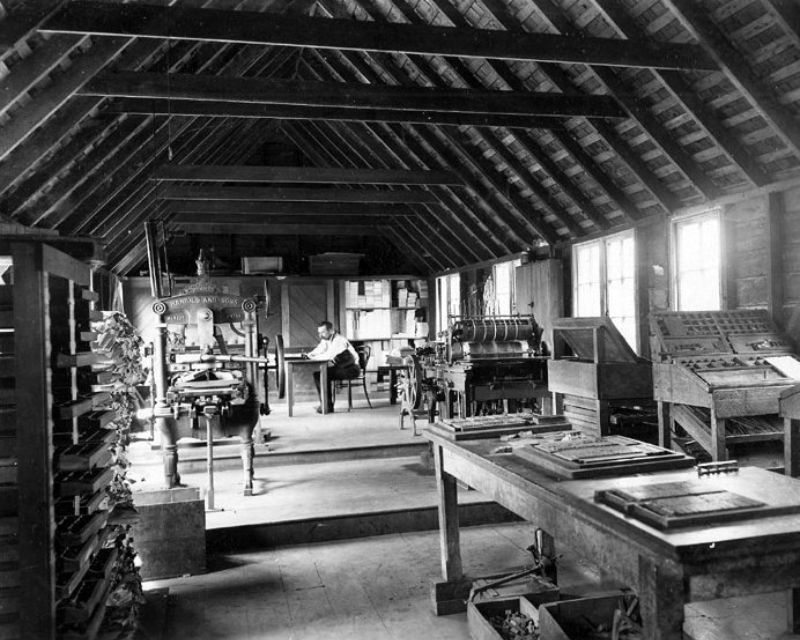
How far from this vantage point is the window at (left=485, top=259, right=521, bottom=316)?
11266 millimetres

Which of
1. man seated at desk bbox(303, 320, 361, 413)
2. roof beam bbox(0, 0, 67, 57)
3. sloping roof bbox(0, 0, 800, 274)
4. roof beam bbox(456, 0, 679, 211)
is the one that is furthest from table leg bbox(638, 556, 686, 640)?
man seated at desk bbox(303, 320, 361, 413)

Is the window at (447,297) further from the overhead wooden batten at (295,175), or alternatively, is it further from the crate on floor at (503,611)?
the crate on floor at (503,611)

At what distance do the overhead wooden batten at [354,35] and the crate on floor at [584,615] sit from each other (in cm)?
407

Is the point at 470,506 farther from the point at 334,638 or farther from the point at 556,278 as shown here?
the point at 556,278

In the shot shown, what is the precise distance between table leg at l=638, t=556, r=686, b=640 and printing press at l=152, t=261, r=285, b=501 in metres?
4.19

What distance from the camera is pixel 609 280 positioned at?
855cm

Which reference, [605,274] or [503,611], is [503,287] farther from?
[503,611]

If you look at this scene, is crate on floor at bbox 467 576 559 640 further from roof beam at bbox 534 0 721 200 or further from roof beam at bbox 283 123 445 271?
roof beam at bbox 283 123 445 271

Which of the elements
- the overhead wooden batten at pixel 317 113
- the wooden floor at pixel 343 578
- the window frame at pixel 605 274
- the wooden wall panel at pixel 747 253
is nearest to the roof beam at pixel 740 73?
the wooden wall panel at pixel 747 253

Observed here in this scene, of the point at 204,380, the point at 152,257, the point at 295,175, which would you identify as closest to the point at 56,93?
the point at 152,257

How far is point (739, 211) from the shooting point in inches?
250

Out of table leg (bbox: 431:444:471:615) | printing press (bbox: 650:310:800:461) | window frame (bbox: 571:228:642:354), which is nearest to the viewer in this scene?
table leg (bbox: 431:444:471:615)

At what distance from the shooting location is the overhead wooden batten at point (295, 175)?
9551 millimetres

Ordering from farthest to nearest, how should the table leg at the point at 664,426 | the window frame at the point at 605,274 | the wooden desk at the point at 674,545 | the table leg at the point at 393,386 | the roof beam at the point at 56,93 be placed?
1. the table leg at the point at 393,386
2. the window frame at the point at 605,274
3. the roof beam at the point at 56,93
4. the table leg at the point at 664,426
5. the wooden desk at the point at 674,545
